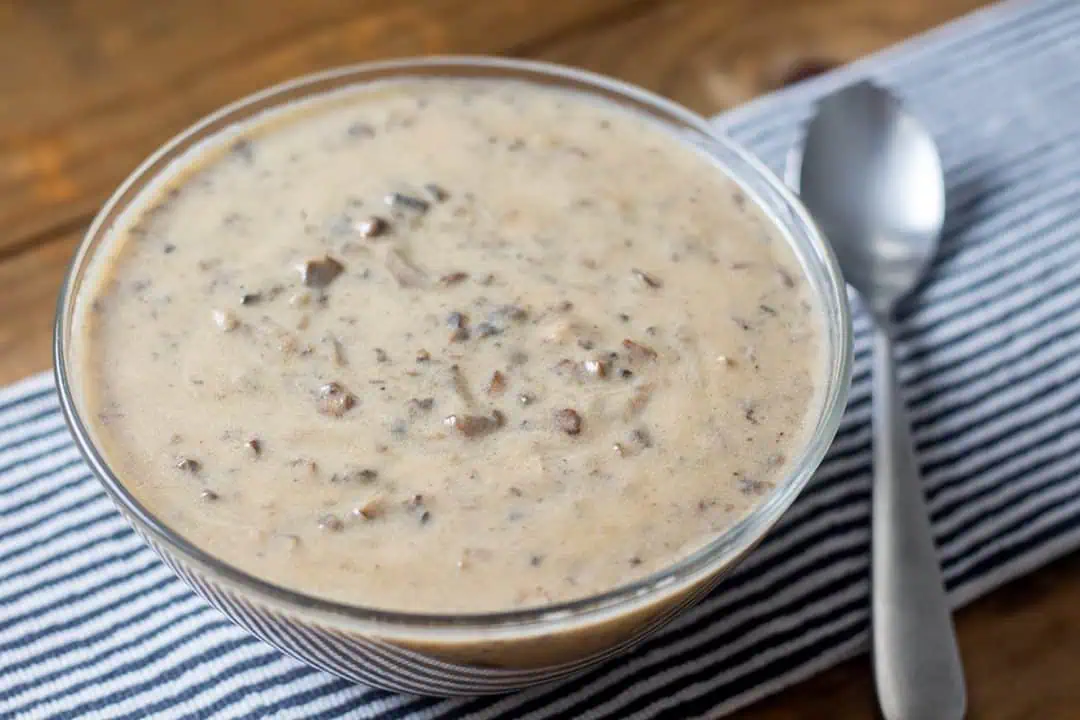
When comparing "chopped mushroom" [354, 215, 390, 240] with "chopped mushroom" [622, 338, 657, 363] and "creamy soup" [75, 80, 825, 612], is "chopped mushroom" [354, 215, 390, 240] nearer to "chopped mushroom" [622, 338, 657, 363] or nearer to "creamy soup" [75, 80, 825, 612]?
"creamy soup" [75, 80, 825, 612]

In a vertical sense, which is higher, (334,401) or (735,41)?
(735,41)

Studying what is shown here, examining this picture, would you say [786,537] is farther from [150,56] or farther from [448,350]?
[150,56]

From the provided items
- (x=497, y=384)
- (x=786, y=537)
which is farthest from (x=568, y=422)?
(x=786, y=537)

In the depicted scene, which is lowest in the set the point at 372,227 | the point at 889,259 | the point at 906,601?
the point at 906,601

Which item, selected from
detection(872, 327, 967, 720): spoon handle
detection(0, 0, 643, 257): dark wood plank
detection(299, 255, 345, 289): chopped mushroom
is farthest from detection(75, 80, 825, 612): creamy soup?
detection(0, 0, 643, 257): dark wood plank

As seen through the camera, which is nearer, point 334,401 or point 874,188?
point 334,401

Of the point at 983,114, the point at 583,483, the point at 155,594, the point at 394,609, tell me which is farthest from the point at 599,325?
the point at 983,114
